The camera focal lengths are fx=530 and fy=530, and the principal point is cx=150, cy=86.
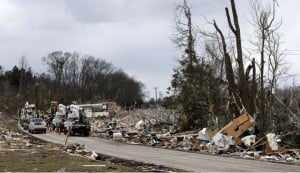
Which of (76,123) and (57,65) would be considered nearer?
(76,123)

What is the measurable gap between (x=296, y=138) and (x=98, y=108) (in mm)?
44629

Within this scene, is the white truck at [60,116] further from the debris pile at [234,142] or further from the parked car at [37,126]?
the debris pile at [234,142]

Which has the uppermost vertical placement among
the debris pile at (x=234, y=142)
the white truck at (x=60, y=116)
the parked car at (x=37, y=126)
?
the white truck at (x=60, y=116)

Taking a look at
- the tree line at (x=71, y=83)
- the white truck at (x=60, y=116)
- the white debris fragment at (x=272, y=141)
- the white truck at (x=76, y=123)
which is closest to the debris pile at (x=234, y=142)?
the white debris fragment at (x=272, y=141)

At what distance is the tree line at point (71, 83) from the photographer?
13012 centimetres

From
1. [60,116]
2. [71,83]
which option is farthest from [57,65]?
[60,116]

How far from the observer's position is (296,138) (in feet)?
99.9

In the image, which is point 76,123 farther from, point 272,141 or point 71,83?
point 71,83

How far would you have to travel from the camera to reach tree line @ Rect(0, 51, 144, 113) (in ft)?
427

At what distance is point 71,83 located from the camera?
148375mm

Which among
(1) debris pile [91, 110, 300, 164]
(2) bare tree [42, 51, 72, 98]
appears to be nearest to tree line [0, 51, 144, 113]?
(2) bare tree [42, 51, 72, 98]

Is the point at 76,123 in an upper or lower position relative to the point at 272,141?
upper

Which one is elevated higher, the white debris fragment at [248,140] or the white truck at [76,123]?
the white truck at [76,123]

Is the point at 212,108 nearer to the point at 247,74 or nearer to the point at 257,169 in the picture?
the point at 247,74
